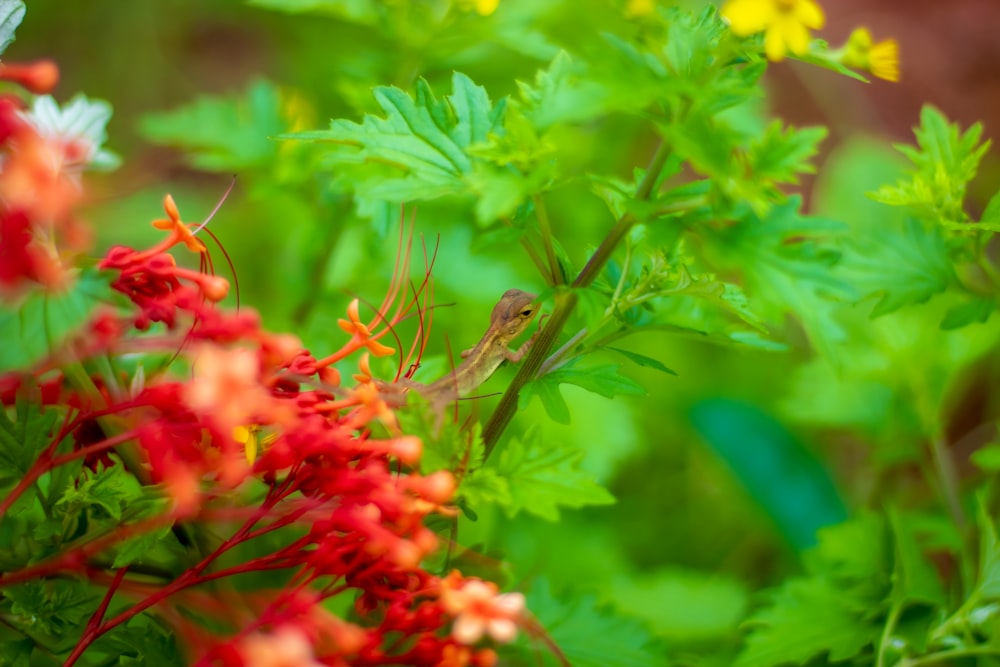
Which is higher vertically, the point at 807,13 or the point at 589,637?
the point at 807,13

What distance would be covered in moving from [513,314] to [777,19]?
356mm

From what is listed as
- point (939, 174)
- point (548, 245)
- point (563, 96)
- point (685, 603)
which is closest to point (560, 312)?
point (548, 245)

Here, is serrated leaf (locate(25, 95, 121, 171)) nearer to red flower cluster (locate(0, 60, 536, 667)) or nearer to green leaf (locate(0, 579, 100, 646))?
red flower cluster (locate(0, 60, 536, 667))

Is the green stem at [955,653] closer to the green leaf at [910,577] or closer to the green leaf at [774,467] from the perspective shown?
the green leaf at [910,577]

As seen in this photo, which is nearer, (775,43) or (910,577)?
(775,43)

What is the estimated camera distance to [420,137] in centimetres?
72

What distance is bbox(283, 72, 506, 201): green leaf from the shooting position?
0.68 metres

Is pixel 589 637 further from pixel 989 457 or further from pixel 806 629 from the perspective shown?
pixel 989 457

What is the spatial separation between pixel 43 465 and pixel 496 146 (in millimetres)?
384

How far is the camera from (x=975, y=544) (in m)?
1.10

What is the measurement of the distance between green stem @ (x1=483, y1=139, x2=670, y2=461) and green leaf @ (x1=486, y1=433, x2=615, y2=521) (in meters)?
0.02

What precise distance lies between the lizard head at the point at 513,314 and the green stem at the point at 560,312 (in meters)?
0.11

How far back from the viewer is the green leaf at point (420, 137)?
2.24 ft

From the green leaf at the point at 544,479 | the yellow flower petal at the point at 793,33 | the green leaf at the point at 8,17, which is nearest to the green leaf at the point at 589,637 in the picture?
the green leaf at the point at 544,479
